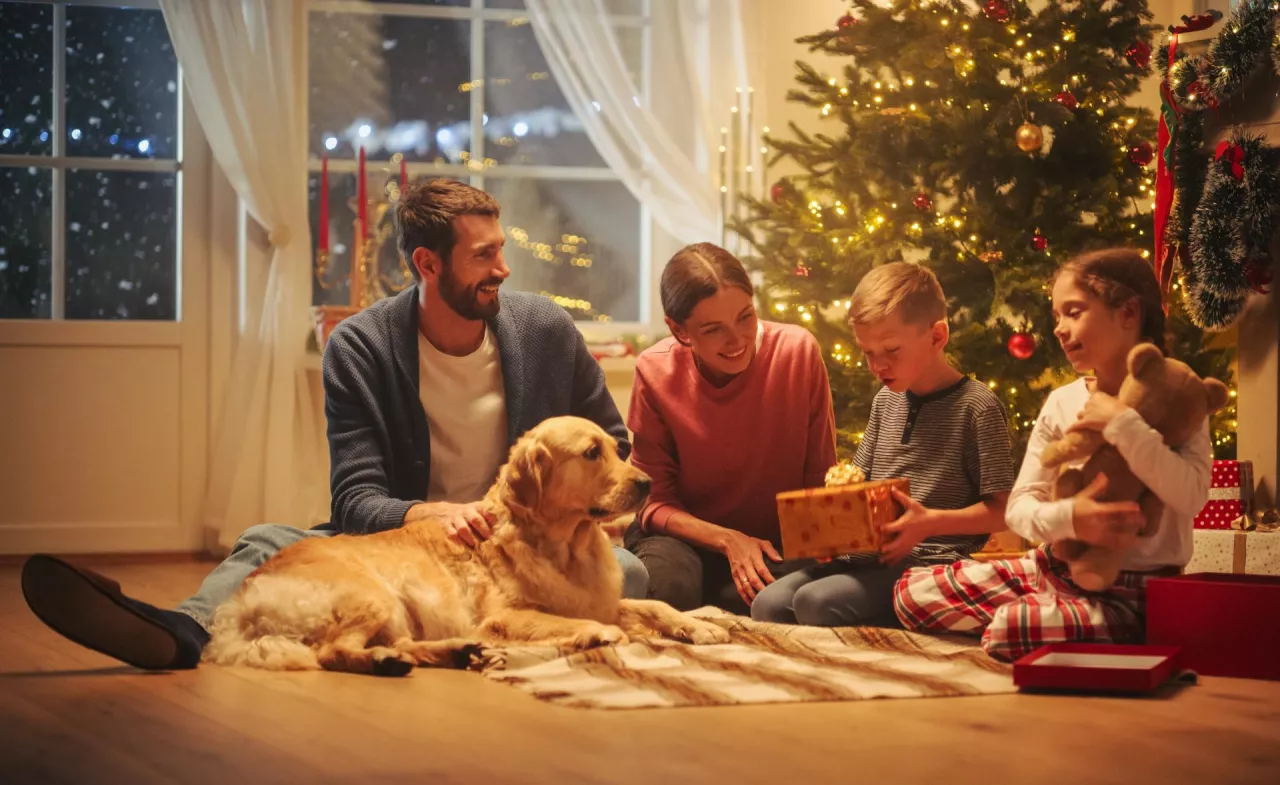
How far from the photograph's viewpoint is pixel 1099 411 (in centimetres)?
264

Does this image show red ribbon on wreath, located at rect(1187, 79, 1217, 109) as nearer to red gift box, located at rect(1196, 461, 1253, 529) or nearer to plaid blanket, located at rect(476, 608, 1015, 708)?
red gift box, located at rect(1196, 461, 1253, 529)

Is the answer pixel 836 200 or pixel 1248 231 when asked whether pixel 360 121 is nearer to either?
pixel 836 200

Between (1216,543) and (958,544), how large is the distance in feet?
2.66

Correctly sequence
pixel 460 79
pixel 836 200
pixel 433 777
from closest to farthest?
1. pixel 433 777
2. pixel 836 200
3. pixel 460 79

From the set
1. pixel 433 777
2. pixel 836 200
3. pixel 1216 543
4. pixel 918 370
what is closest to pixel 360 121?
pixel 836 200

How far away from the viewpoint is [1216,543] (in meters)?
3.58

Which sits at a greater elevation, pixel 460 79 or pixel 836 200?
pixel 460 79

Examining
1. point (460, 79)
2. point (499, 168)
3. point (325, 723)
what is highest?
point (460, 79)

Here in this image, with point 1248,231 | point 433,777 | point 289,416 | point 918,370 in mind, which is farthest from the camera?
point 289,416

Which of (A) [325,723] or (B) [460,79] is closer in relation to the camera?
(A) [325,723]

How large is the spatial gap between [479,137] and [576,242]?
1.94 ft

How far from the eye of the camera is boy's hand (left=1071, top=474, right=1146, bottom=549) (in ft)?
8.48

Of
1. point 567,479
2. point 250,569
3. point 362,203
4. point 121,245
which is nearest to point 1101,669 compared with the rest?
point 567,479

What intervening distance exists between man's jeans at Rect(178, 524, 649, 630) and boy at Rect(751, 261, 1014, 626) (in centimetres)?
32
